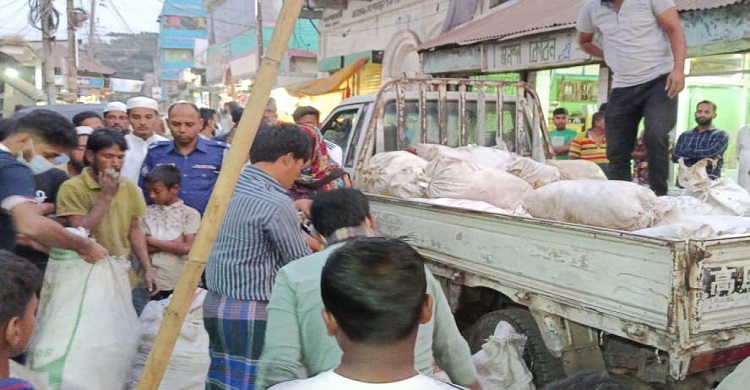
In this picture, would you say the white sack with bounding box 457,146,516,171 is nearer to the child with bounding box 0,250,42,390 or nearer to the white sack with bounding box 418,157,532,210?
the white sack with bounding box 418,157,532,210

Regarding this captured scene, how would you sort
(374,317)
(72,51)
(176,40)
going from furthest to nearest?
(176,40)
(72,51)
(374,317)

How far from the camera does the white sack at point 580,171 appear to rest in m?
4.64

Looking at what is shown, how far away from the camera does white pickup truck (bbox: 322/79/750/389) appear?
7.95 ft

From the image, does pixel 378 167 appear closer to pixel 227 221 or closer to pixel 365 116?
pixel 365 116

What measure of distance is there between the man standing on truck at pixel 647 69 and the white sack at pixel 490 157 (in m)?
0.82

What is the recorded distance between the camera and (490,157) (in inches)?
191

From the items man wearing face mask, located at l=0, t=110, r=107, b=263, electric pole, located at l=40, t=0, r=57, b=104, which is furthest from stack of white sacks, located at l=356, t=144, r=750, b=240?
electric pole, located at l=40, t=0, r=57, b=104

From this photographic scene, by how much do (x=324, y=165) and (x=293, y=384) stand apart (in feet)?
9.50

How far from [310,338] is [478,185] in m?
2.38

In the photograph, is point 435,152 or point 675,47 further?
point 435,152

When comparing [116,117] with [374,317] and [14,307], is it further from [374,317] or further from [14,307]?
[374,317]

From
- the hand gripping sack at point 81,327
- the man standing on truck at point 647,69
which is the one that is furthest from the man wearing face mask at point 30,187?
the man standing on truck at point 647,69

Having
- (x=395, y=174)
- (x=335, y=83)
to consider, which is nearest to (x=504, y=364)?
(x=395, y=174)

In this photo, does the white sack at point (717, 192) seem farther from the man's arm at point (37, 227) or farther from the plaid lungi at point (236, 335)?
the man's arm at point (37, 227)
